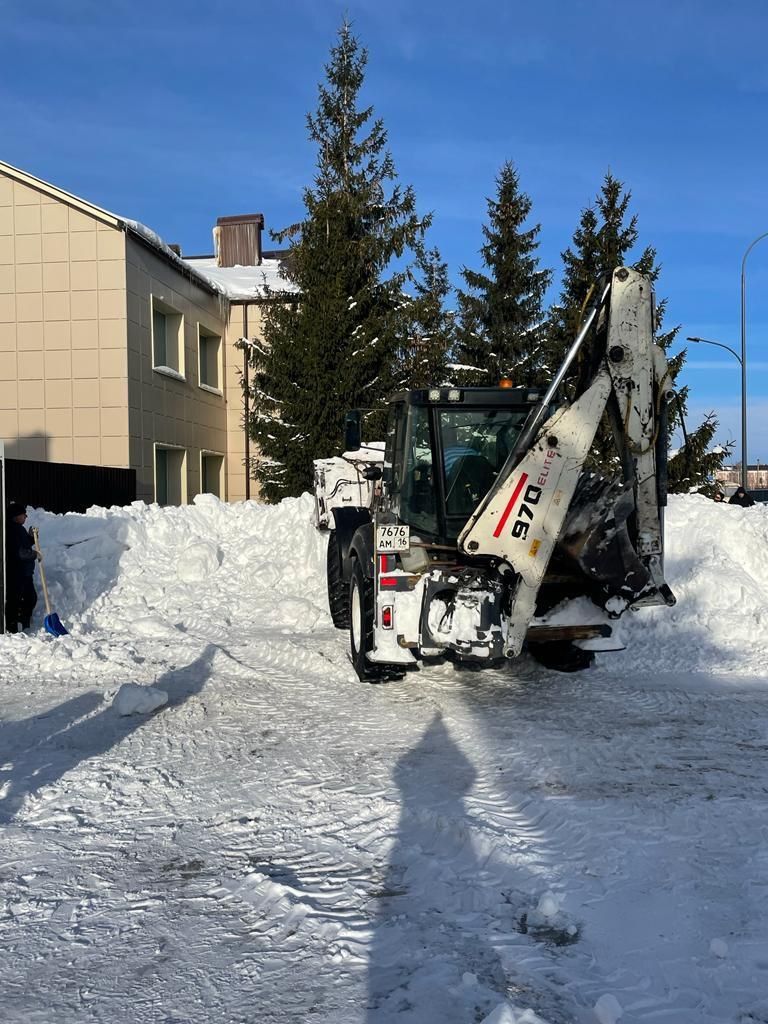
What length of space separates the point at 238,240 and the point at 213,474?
1023 cm

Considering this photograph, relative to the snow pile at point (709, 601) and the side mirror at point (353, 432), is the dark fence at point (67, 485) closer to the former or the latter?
the side mirror at point (353, 432)

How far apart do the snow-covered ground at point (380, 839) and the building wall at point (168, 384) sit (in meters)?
11.5

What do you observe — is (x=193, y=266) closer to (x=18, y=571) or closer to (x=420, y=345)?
(x=420, y=345)

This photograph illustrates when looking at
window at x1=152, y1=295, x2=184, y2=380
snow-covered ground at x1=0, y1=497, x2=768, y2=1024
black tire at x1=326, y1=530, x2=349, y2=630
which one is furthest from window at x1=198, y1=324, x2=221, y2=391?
snow-covered ground at x1=0, y1=497, x2=768, y2=1024

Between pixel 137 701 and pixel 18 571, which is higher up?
pixel 18 571

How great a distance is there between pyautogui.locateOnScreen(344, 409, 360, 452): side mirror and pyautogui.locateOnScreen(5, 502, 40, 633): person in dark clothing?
4.17m

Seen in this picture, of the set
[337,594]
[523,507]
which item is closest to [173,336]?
[337,594]

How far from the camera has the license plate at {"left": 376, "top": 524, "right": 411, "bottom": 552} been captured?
21.6ft

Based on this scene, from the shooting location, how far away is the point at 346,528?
30.7ft

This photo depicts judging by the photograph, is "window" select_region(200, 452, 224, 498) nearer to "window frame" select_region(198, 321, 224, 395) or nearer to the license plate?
"window frame" select_region(198, 321, 224, 395)

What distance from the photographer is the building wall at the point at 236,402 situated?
25.0 m

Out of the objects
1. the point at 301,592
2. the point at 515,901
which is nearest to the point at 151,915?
the point at 515,901

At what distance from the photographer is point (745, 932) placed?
320 cm

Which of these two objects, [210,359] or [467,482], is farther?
[210,359]
